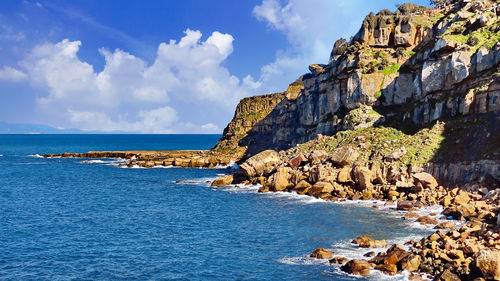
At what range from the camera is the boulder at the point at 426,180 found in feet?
190

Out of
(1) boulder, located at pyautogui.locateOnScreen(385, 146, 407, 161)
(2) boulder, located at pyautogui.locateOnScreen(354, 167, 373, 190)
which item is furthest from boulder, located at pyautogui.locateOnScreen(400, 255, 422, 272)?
(1) boulder, located at pyautogui.locateOnScreen(385, 146, 407, 161)

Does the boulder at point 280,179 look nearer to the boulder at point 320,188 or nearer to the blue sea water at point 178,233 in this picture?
the blue sea water at point 178,233

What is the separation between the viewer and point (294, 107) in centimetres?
12838

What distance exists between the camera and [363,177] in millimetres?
63344

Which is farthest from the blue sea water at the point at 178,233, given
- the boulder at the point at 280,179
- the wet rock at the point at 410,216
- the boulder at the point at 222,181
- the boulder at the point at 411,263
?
the boulder at the point at 222,181

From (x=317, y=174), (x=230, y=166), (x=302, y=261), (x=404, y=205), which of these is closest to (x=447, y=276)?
(x=302, y=261)

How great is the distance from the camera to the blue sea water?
32.9 meters

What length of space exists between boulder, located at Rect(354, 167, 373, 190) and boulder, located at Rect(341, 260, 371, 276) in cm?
3295

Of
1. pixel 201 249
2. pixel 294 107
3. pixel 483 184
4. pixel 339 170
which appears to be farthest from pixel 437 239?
pixel 294 107

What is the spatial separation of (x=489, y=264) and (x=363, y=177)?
3609 centimetres

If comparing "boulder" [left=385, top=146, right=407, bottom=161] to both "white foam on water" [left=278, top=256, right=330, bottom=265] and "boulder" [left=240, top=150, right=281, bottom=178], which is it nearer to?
"boulder" [left=240, top=150, right=281, bottom=178]

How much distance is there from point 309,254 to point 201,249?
10.2m

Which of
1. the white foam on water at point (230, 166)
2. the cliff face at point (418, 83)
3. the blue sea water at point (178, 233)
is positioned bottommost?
the blue sea water at point (178, 233)

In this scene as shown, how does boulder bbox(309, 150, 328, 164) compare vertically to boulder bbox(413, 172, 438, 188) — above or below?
above
